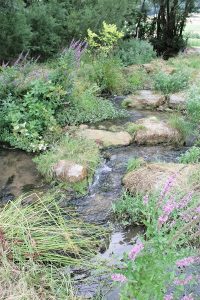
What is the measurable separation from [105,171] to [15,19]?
5364mm

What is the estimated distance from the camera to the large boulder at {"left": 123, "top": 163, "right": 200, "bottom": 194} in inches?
196

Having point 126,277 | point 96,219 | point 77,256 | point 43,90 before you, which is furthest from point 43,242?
point 43,90

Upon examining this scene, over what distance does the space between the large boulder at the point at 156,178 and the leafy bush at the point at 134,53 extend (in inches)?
276

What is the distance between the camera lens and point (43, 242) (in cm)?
399

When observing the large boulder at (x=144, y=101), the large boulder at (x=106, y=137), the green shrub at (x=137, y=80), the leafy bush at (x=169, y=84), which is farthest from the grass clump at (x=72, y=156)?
the green shrub at (x=137, y=80)

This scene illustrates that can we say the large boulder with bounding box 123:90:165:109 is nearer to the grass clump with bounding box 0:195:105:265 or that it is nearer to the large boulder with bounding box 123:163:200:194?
the large boulder with bounding box 123:163:200:194

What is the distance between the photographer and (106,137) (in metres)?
6.88

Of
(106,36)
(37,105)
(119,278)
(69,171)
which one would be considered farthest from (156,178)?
(106,36)

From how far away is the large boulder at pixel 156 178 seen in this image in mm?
4988

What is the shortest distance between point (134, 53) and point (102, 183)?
799 cm

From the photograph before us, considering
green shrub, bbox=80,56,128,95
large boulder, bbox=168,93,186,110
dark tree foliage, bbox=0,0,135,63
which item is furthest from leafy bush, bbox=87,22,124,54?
large boulder, bbox=168,93,186,110

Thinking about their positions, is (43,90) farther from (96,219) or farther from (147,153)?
(96,219)

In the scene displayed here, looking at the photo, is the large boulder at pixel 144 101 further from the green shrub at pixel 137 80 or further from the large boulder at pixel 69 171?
the large boulder at pixel 69 171

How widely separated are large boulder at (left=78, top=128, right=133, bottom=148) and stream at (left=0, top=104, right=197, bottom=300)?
15cm
